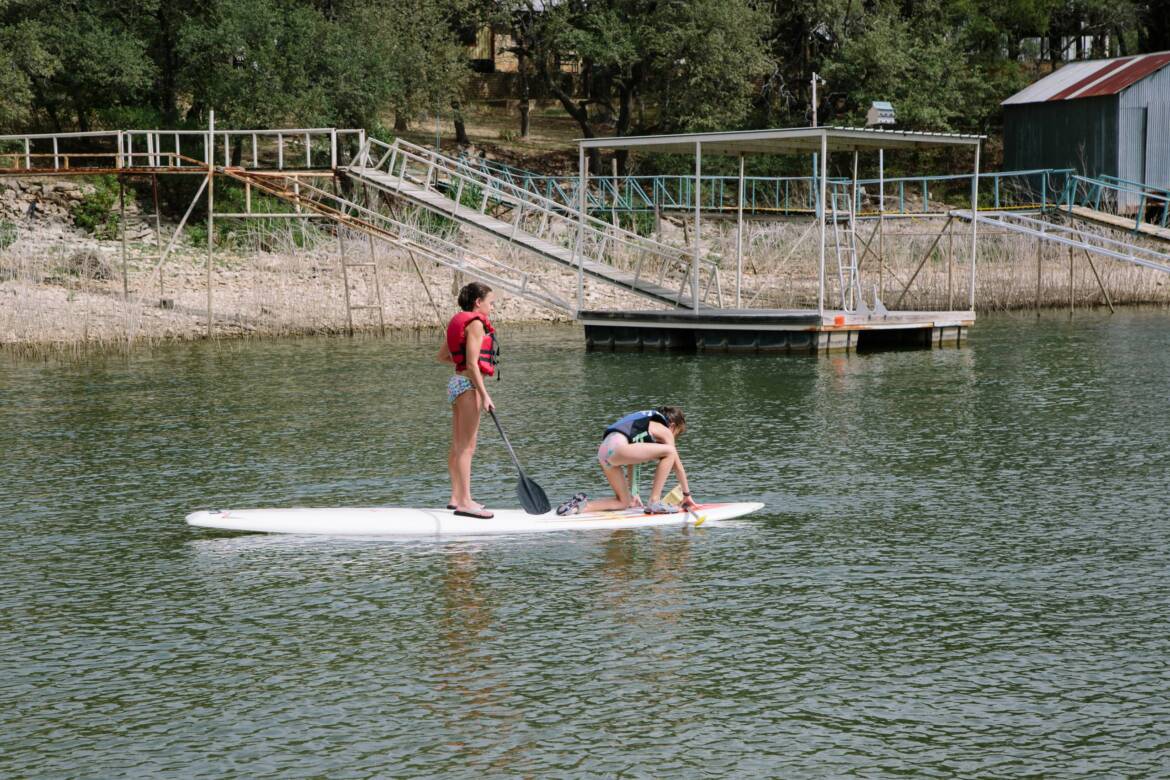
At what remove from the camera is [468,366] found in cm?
1164

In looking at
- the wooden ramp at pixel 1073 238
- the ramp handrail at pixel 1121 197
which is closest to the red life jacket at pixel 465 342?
the wooden ramp at pixel 1073 238

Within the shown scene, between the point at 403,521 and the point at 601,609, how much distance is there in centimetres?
281

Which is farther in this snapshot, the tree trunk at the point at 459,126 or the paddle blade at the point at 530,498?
the tree trunk at the point at 459,126

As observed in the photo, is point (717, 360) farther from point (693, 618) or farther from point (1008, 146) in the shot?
point (1008, 146)

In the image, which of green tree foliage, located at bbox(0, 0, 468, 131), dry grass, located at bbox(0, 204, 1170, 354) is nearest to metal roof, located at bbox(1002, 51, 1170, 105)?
dry grass, located at bbox(0, 204, 1170, 354)

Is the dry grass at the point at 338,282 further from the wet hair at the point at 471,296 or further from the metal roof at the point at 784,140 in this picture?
the wet hair at the point at 471,296

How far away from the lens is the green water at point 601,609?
7332mm

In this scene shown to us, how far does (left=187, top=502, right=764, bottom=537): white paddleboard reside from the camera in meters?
12.0

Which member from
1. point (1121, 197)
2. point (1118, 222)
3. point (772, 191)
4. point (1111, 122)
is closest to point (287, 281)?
point (772, 191)

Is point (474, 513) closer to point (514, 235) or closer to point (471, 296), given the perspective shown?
point (471, 296)

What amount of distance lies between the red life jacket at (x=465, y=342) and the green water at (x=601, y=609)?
1.44 meters

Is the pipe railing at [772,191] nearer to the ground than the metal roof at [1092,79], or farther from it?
nearer to the ground

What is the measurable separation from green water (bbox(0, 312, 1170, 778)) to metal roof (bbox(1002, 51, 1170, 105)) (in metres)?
33.8

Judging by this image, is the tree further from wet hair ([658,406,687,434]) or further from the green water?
wet hair ([658,406,687,434])
